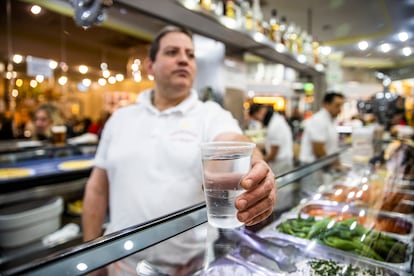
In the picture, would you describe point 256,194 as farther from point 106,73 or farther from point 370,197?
point 106,73

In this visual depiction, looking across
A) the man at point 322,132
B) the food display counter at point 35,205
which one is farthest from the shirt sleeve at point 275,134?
the food display counter at point 35,205

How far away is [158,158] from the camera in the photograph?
1321 millimetres

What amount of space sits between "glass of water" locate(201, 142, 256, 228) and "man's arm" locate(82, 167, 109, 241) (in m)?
1.00

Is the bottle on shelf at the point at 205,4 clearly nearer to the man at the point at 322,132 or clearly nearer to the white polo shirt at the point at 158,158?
the white polo shirt at the point at 158,158

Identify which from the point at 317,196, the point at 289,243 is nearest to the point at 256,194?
the point at 289,243

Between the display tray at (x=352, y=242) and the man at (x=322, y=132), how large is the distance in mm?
2455

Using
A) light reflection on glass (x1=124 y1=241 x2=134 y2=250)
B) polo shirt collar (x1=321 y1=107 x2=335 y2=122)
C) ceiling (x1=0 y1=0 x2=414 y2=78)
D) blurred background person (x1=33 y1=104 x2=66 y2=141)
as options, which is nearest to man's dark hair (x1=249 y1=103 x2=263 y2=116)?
polo shirt collar (x1=321 y1=107 x2=335 y2=122)

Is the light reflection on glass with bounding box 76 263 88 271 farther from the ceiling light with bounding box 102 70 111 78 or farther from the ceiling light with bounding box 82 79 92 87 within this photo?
the ceiling light with bounding box 82 79 92 87

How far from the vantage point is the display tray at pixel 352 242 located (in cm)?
92

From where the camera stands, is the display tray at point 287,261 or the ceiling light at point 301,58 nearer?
the display tray at point 287,261

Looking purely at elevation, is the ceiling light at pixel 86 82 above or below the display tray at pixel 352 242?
above

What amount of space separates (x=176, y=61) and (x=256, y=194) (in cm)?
89

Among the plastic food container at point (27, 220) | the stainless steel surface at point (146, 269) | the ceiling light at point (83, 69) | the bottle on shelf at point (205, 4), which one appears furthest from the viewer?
the ceiling light at point (83, 69)

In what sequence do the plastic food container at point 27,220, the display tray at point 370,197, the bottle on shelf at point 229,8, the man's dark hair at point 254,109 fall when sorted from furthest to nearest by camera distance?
1. the man's dark hair at point 254,109
2. the bottle on shelf at point 229,8
3. the plastic food container at point 27,220
4. the display tray at point 370,197
